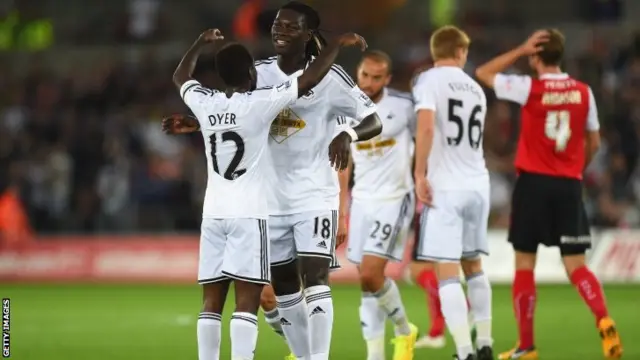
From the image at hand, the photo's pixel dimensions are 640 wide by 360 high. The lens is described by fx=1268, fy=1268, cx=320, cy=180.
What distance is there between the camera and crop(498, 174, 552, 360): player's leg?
1044 cm

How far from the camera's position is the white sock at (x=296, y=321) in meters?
8.54

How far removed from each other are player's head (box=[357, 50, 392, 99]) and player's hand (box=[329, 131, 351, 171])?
7.54 feet

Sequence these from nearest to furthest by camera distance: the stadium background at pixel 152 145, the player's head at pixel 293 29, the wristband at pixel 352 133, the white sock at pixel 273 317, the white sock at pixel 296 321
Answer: the player's head at pixel 293 29 → the wristband at pixel 352 133 → the white sock at pixel 296 321 → the white sock at pixel 273 317 → the stadium background at pixel 152 145

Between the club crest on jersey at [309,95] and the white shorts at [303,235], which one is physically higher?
the club crest on jersey at [309,95]

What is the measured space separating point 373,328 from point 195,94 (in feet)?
9.48

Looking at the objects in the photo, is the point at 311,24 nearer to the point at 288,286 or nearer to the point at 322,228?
the point at 322,228

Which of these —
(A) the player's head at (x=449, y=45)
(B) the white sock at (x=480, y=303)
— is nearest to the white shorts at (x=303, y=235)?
(B) the white sock at (x=480, y=303)

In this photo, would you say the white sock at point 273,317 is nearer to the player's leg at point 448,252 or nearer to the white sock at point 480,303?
the player's leg at point 448,252

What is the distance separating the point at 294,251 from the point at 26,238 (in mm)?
14384

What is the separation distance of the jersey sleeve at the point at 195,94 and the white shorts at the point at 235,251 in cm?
73

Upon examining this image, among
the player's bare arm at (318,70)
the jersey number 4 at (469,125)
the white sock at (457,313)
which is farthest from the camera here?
the jersey number 4 at (469,125)

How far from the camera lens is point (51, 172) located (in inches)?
894

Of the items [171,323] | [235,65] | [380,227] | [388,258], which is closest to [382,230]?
[380,227]

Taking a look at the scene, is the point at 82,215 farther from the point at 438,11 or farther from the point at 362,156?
the point at 362,156
